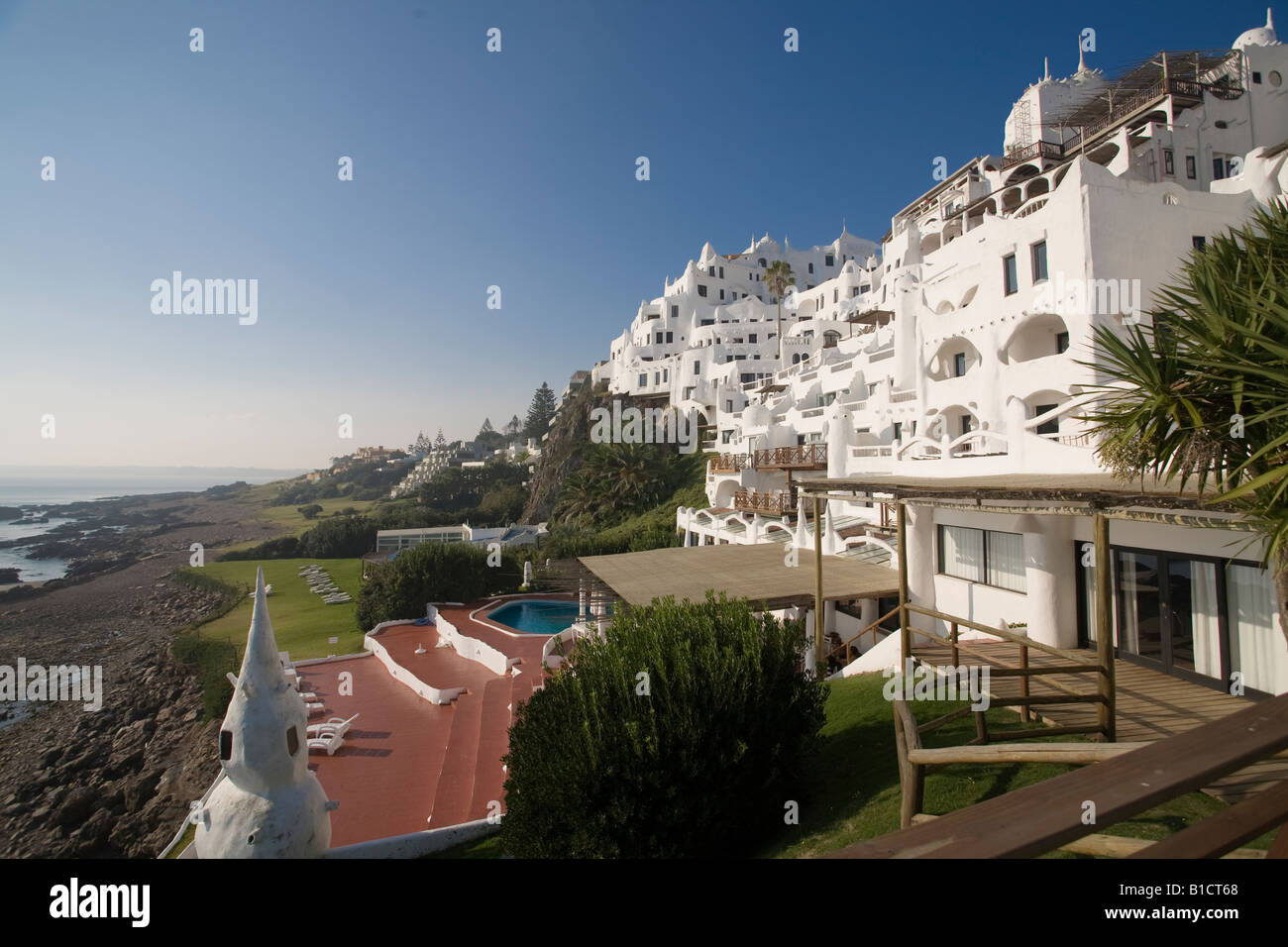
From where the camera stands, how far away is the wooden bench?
10.9 feet

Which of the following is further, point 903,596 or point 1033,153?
point 1033,153

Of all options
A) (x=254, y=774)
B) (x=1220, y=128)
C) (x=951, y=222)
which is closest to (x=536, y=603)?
(x=254, y=774)

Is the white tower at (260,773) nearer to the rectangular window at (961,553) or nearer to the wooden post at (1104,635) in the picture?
the wooden post at (1104,635)

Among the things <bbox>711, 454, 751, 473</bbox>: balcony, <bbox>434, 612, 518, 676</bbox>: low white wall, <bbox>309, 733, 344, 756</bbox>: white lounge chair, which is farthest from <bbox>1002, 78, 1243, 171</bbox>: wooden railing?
<bbox>309, 733, 344, 756</bbox>: white lounge chair

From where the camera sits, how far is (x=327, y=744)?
16.8 m

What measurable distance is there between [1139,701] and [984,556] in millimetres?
5067

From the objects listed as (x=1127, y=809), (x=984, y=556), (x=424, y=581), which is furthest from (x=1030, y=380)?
(x=424, y=581)

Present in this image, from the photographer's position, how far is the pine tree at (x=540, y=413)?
11181 centimetres

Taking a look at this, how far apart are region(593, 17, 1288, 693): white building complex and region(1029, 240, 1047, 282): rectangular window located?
0.20 ft

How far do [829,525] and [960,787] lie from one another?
13.7 m

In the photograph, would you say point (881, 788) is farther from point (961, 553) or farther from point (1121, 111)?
point (1121, 111)

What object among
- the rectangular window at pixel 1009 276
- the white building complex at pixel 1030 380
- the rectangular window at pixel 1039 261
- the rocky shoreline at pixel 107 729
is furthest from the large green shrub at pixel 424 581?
the rectangular window at pixel 1039 261

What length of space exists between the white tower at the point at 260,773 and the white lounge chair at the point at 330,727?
847 cm
